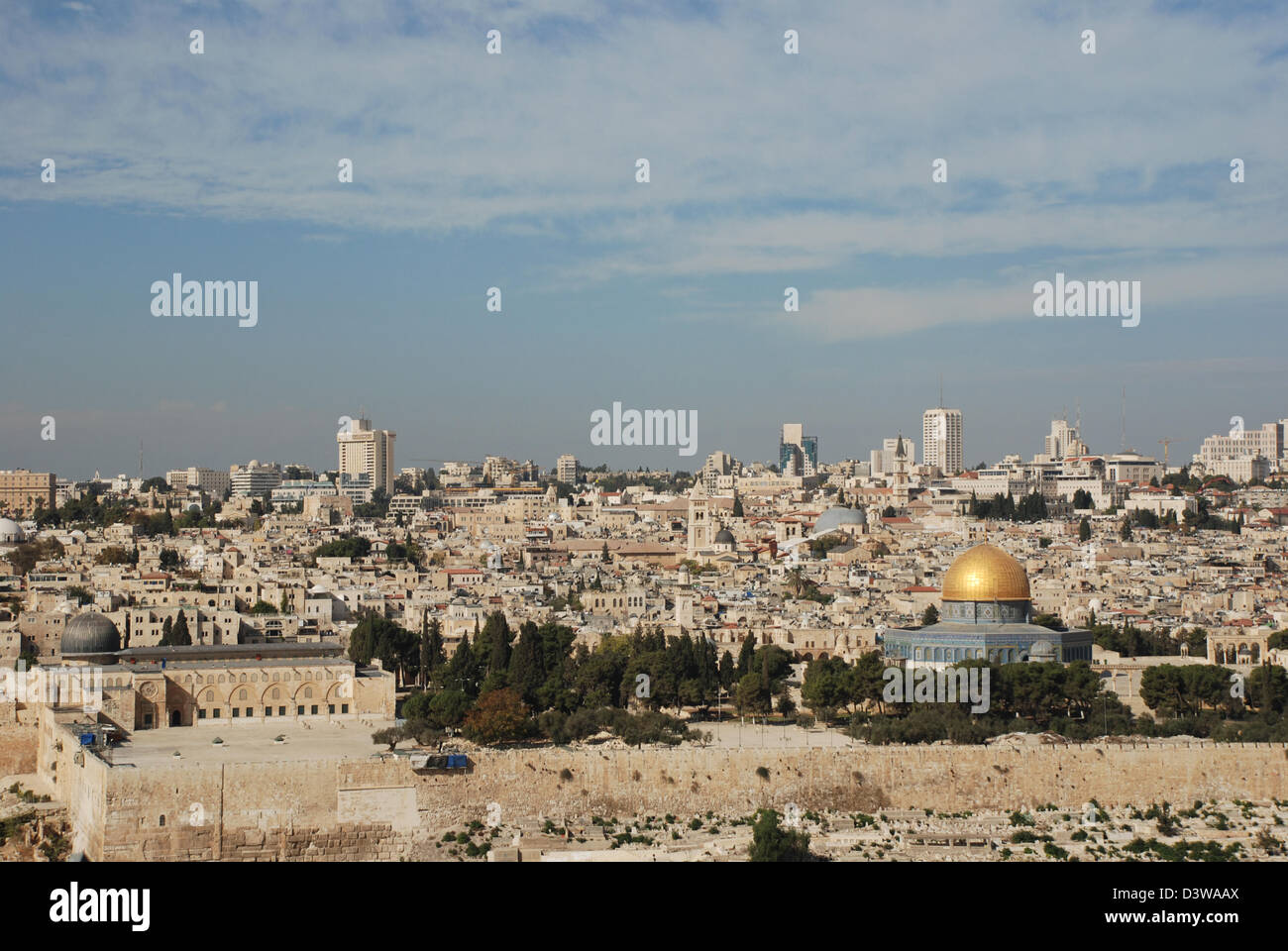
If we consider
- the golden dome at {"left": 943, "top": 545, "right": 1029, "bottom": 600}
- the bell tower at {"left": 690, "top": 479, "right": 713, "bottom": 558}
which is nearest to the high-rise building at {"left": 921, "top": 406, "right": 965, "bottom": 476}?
the bell tower at {"left": 690, "top": 479, "right": 713, "bottom": 558}

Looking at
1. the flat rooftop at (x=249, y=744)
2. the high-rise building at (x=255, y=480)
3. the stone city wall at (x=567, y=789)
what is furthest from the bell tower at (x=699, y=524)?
the high-rise building at (x=255, y=480)

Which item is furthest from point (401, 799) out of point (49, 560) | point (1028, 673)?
point (49, 560)

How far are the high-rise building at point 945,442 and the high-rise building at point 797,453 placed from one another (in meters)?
9.84

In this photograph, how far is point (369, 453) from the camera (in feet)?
414

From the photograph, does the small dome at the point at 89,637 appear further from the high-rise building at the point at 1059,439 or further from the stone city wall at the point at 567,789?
A: the high-rise building at the point at 1059,439

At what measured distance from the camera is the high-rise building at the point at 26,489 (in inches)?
3583

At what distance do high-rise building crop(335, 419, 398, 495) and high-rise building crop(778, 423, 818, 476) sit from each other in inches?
1173

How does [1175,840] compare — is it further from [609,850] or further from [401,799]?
[401,799]

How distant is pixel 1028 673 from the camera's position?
93.9 feet

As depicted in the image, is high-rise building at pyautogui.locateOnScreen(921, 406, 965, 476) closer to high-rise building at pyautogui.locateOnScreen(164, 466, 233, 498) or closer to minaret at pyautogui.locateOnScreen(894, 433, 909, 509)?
minaret at pyautogui.locateOnScreen(894, 433, 909, 509)

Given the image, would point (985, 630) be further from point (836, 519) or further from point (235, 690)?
point (836, 519)

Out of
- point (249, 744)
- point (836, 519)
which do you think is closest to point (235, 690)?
point (249, 744)

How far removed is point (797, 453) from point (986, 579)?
4084 inches

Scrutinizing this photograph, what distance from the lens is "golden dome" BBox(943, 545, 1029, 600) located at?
111 ft
